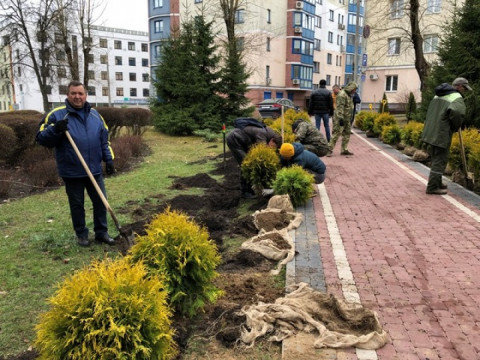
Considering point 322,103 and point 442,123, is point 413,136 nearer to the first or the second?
point 322,103

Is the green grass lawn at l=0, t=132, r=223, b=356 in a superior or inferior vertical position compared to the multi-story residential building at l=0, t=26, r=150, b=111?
inferior

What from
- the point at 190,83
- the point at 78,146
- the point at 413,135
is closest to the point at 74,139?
the point at 78,146

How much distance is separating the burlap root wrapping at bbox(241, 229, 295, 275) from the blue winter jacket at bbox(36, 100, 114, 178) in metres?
2.20

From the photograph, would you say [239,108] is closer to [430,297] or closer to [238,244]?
[238,244]

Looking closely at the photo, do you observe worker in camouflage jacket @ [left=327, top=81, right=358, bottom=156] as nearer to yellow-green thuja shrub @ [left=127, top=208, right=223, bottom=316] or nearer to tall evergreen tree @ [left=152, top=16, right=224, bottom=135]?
tall evergreen tree @ [left=152, top=16, right=224, bottom=135]

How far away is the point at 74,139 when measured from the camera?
4879mm

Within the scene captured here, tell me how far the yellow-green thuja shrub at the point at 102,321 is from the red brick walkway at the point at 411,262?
55.5 inches

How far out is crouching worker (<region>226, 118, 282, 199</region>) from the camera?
7371 millimetres

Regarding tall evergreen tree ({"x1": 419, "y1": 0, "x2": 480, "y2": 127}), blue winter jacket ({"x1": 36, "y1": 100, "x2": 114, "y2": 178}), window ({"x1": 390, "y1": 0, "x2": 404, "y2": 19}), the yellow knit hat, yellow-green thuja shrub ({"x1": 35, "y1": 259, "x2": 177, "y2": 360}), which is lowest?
yellow-green thuja shrub ({"x1": 35, "y1": 259, "x2": 177, "y2": 360})

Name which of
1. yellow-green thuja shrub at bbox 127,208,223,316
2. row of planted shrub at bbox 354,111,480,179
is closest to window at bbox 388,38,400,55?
row of planted shrub at bbox 354,111,480,179

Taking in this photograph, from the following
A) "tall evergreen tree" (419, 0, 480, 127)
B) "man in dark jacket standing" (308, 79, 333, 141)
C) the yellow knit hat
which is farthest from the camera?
"man in dark jacket standing" (308, 79, 333, 141)

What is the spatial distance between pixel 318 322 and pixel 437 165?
482 centimetres

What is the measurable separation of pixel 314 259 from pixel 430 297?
126 cm

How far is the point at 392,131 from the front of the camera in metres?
13.4
